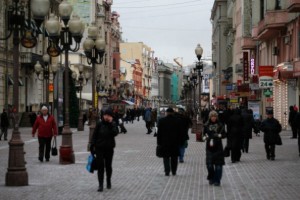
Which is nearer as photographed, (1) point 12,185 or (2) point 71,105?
(1) point 12,185

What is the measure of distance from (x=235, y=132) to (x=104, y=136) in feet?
27.6

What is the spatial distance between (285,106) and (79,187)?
3481 cm

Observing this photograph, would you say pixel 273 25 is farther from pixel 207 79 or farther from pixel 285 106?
pixel 207 79

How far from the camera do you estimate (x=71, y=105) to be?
5375 cm

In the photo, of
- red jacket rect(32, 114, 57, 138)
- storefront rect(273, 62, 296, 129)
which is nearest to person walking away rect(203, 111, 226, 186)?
red jacket rect(32, 114, 57, 138)

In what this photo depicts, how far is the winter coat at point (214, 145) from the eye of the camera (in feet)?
53.2

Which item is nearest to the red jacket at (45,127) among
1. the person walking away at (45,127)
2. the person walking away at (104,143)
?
the person walking away at (45,127)

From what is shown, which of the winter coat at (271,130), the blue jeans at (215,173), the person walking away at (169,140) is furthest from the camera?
the winter coat at (271,130)

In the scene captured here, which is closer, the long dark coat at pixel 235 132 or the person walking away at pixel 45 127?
the person walking away at pixel 45 127

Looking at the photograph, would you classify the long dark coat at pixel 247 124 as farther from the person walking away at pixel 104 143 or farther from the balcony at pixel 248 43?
the balcony at pixel 248 43

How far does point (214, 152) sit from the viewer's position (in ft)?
53.5

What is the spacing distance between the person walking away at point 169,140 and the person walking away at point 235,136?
4481mm

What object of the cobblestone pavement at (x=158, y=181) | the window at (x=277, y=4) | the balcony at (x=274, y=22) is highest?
the window at (x=277, y=4)

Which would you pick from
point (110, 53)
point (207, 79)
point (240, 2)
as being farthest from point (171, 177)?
point (207, 79)
